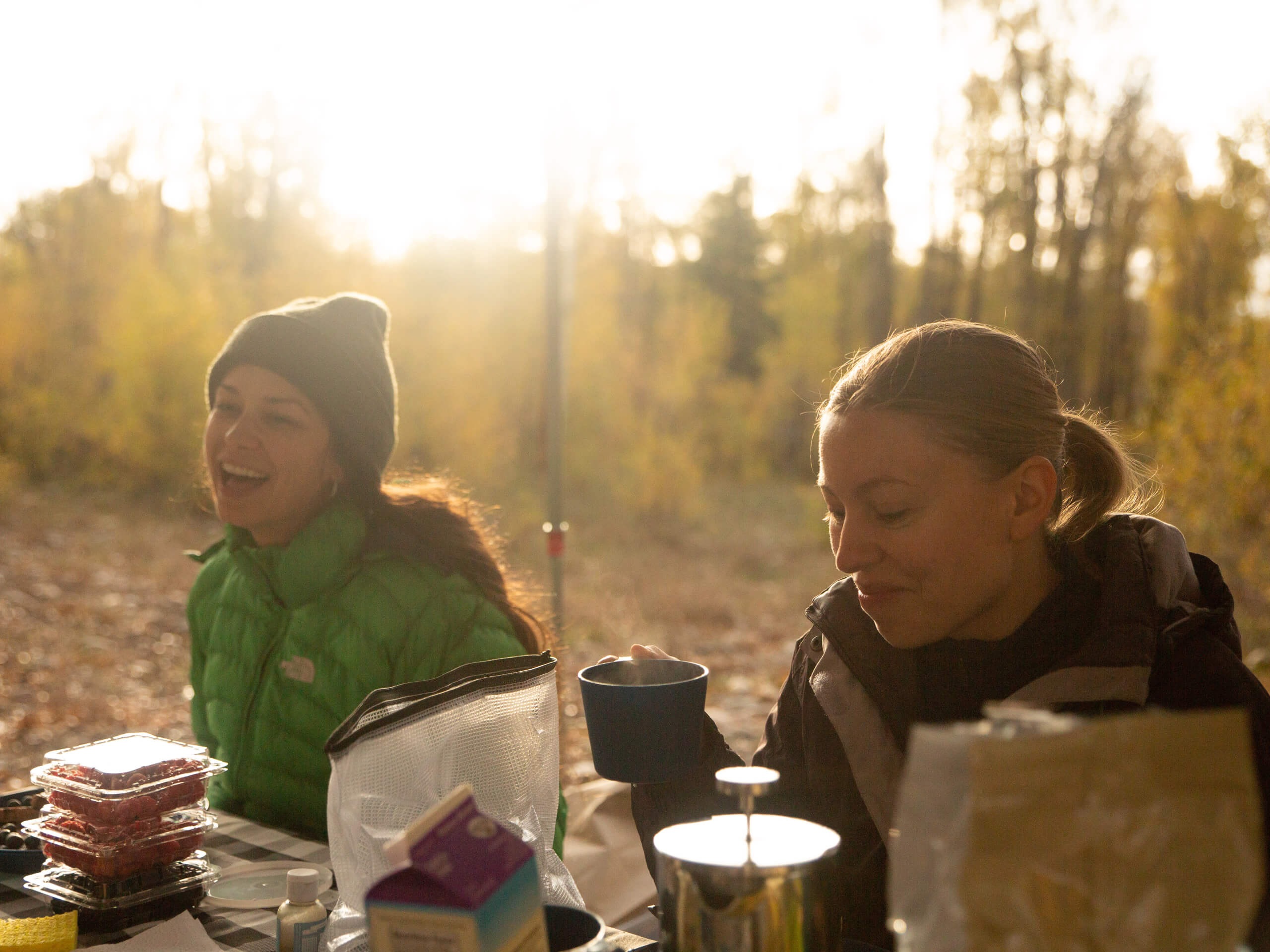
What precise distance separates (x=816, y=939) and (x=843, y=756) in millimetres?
806

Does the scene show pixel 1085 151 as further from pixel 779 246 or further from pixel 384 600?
pixel 384 600

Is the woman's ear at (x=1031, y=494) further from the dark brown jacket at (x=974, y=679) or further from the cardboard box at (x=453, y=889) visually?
the cardboard box at (x=453, y=889)

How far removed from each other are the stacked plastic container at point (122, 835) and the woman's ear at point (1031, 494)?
50.5 inches

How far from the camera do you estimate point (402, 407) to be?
13.7 metres

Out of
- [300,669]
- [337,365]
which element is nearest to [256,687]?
[300,669]

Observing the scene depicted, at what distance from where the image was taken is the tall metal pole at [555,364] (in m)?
4.40

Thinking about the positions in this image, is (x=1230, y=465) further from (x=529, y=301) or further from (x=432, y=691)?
(x=529, y=301)

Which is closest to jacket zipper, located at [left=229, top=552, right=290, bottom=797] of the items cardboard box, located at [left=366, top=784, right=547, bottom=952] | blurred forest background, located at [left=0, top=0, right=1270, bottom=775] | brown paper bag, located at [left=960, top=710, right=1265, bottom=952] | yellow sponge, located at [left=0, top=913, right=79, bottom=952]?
yellow sponge, located at [left=0, top=913, right=79, bottom=952]

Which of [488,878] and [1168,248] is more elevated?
[1168,248]

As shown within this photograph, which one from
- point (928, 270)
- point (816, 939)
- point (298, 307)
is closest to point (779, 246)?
point (928, 270)

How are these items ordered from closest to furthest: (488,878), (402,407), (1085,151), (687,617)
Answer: (488,878)
(687,617)
(402,407)
(1085,151)

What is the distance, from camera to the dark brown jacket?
57.7 inches

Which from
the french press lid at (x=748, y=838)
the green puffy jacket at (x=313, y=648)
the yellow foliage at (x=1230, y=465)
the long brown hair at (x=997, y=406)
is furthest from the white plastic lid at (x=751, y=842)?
the yellow foliage at (x=1230, y=465)

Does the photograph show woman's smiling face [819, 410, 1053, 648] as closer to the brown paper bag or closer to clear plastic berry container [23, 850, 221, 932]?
the brown paper bag
